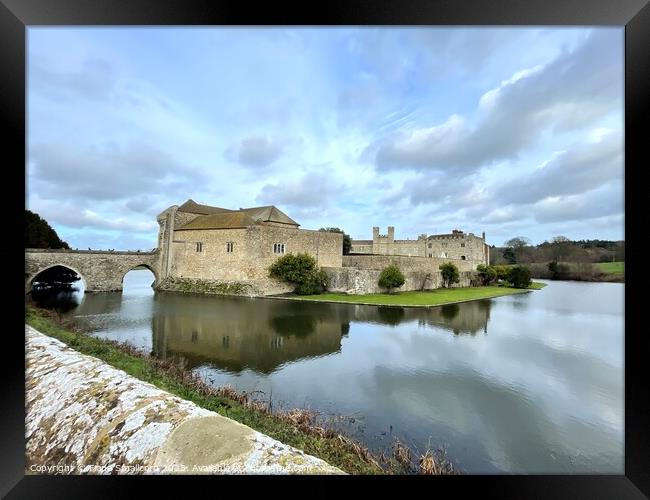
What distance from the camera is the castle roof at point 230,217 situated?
1856cm

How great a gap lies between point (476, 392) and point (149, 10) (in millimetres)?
5766

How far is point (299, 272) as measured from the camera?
57.4 ft

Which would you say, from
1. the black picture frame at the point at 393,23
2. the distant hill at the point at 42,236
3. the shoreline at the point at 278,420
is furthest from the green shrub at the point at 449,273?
the distant hill at the point at 42,236

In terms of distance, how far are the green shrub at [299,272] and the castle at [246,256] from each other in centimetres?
55

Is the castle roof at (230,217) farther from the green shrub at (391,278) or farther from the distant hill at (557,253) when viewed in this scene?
the distant hill at (557,253)

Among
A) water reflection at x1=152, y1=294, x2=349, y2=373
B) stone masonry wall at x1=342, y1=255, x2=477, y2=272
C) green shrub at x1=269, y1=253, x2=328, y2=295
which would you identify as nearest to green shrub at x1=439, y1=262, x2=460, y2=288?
stone masonry wall at x1=342, y1=255, x2=477, y2=272

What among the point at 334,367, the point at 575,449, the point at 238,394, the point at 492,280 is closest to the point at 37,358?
the point at 238,394

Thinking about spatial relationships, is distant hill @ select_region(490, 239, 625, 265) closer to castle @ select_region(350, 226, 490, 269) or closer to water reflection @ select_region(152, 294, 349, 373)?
castle @ select_region(350, 226, 490, 269)

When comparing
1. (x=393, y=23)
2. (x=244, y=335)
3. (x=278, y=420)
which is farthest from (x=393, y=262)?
(x=393, y=23)

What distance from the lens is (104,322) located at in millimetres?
8891

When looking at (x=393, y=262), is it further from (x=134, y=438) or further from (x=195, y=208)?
(x=134, y=438)

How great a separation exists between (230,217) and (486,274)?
833 inches

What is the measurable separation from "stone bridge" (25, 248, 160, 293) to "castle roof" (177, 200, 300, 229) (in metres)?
4.13

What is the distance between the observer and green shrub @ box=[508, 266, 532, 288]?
24178 mm
